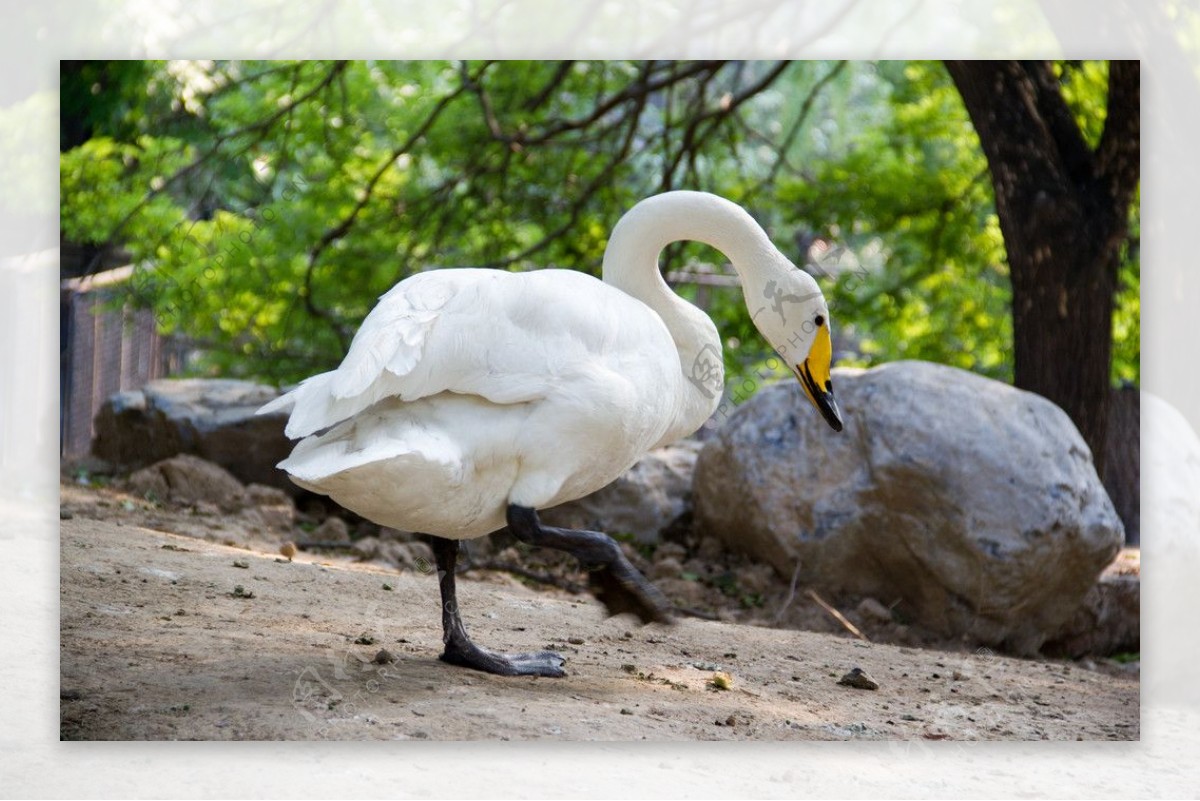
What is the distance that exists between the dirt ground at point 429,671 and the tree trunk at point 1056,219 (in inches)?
47.8

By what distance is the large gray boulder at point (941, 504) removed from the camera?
486 centimetres

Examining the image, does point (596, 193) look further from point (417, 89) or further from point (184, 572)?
point (184, 572)

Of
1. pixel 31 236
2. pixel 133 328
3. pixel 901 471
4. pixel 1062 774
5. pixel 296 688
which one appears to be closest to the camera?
pixel 296 688

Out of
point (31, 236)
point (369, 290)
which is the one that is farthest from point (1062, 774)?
point (369, 290)

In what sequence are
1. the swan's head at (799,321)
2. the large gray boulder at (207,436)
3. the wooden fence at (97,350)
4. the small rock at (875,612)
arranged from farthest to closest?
the large gray boulder at (207,436)
the small rock at (875,612)
the wooden fence at (97,350)
the swan's head at (799,321)

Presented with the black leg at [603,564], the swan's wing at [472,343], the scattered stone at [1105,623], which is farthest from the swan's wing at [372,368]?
the scattered stone at [1105,623]

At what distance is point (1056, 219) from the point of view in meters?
5.50

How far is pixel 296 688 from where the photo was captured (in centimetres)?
347

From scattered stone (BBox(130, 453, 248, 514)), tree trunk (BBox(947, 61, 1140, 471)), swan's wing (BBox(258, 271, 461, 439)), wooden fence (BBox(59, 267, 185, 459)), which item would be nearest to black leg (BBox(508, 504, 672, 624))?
swan's wing (BBox(258, 271, 461, 439))

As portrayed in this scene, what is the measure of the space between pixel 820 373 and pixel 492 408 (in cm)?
96

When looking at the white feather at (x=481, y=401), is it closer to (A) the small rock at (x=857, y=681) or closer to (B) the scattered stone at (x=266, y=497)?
(A) the small rock at (x=857, y=681)

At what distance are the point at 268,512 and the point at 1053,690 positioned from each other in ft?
9.58

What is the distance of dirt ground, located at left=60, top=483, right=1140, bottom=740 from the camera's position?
3.37m

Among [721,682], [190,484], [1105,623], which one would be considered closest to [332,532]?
[190,484]
